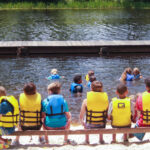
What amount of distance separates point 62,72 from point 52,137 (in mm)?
6433

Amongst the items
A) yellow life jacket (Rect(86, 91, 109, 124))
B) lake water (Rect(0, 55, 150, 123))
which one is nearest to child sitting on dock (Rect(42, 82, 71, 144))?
yellow life jacket (Rect(86, 91, 109, 124))

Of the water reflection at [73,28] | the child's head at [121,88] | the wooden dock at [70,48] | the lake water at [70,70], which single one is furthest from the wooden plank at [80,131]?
the water reflection at [73,28]

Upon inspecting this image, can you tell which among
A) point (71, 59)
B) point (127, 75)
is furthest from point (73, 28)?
point (127, 75)

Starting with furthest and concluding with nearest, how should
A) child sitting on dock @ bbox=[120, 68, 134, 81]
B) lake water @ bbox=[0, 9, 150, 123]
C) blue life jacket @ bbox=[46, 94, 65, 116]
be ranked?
child sitting on dock @ bbox=[120, 68, 134, 81]
lake water @ bbox=[0, 9, 150, 123]
blue life jacket @ bbox=[46, 94, 65, 116]

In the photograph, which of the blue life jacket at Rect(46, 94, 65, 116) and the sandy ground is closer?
the sandy ground

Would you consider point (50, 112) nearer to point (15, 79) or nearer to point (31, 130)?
point (31, 130)

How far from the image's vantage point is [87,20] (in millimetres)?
29125

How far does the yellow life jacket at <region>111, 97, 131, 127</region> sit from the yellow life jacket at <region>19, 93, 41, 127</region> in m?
1.48

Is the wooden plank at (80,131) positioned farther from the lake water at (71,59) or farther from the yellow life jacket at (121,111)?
the lake water at (71,59)

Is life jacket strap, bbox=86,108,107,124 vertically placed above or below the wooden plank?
above

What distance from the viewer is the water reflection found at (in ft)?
68.8

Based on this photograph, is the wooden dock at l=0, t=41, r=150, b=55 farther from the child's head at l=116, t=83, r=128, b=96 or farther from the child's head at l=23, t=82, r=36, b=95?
the child's head at l=116, t=83, r=128, b=96

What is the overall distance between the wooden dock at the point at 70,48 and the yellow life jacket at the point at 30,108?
10288 millimetres

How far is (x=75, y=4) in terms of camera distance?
39.6 metres
